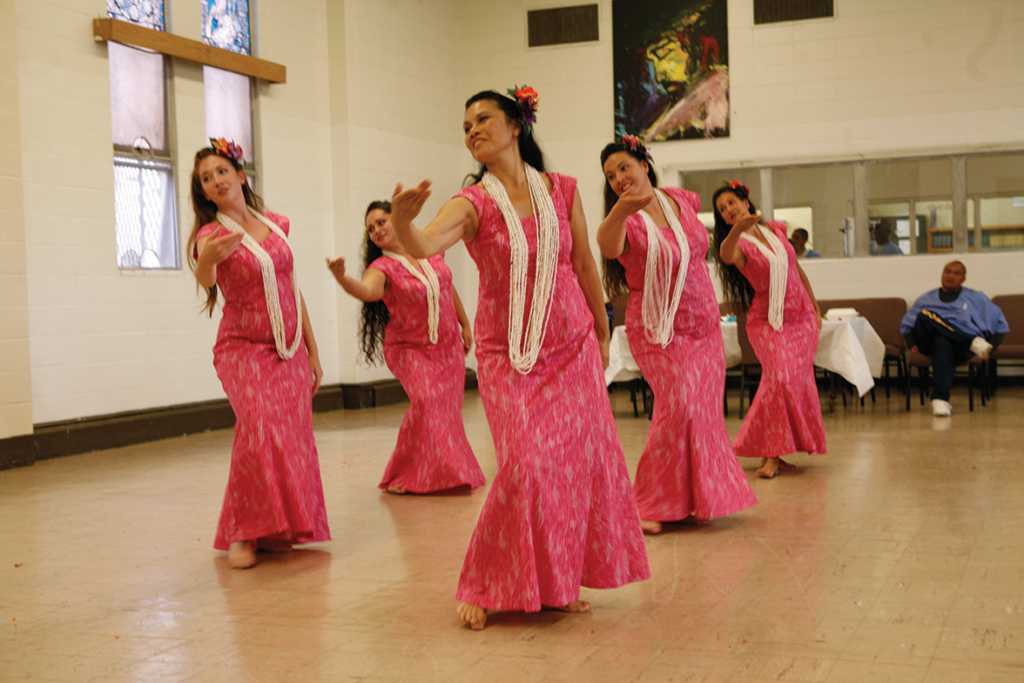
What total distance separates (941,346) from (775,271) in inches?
134

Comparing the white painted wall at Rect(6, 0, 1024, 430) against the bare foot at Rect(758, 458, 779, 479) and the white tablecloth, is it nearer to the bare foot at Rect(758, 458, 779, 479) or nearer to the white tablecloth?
the white tablecloth

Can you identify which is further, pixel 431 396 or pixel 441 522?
pixel 431 396

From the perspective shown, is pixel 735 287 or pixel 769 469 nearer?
pixel 769 469

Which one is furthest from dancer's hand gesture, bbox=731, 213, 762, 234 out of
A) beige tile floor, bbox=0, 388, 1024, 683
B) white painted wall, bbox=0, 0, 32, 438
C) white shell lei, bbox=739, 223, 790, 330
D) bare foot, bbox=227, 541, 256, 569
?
white painted wall, bbox=0, 0, 32, 438

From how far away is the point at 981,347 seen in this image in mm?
7625

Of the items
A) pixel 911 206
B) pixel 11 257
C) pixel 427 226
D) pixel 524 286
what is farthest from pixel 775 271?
pixel 911 206

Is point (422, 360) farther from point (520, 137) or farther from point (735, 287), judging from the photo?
point (520, 137)

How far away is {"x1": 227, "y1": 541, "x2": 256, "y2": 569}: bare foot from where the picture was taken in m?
3.63

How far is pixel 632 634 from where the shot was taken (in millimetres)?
2688

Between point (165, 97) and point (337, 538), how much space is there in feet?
15.7

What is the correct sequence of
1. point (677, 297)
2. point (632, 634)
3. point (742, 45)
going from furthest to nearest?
point (742, 45), point (677, 297), point (632, 634)

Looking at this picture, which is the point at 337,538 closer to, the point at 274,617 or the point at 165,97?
the point at 274,617

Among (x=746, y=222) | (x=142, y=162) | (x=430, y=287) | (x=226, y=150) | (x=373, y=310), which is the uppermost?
(x=142, y=162)

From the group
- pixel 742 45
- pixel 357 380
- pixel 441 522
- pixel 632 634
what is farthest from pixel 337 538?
pixel 742 45
